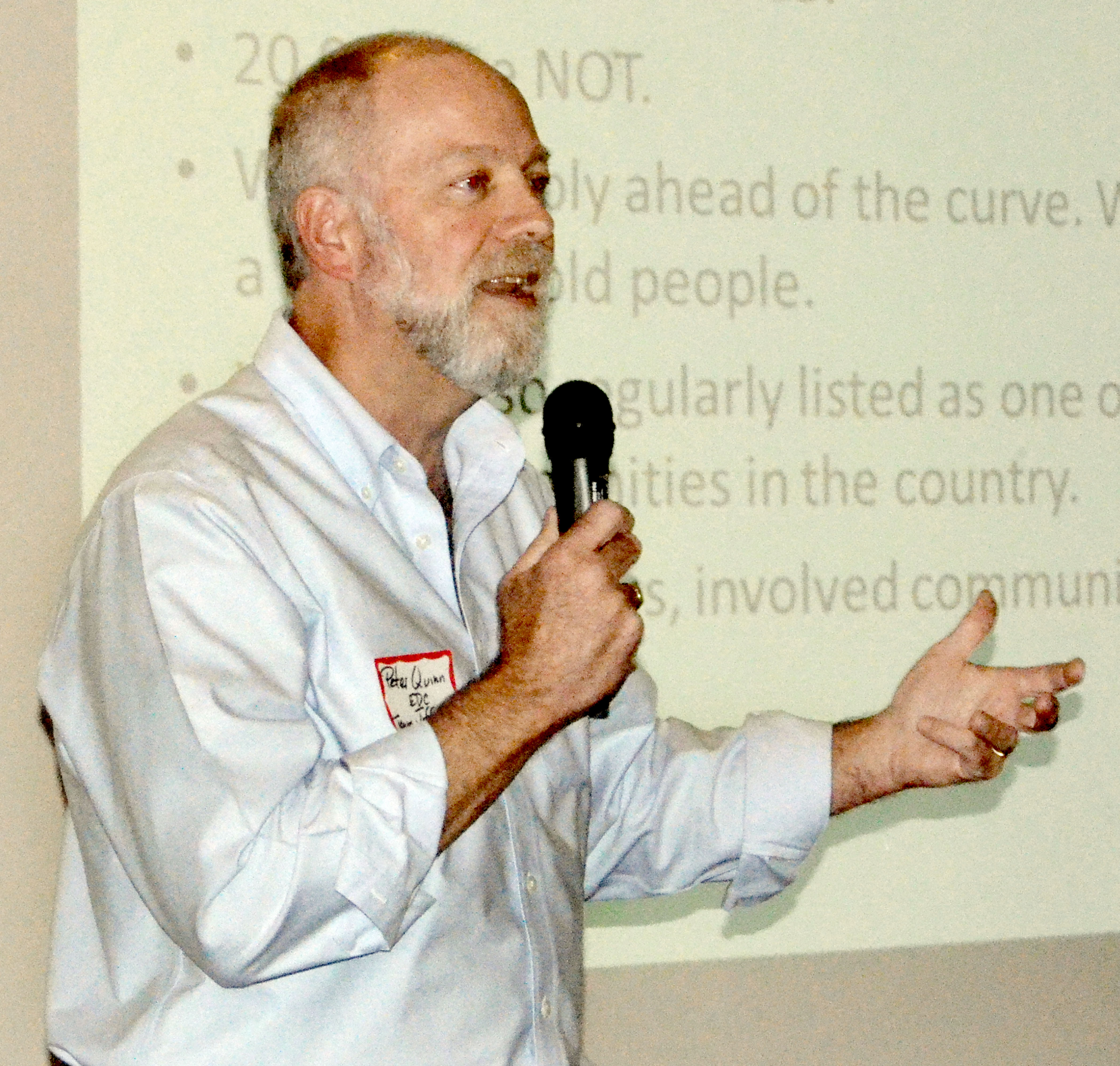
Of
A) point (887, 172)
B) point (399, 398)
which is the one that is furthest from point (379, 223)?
point (887, 172)

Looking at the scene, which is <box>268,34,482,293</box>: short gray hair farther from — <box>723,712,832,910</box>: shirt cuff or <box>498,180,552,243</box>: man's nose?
<box>723,712,832,910</box>: shirt cuff

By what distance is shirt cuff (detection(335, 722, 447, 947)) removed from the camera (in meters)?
1.56

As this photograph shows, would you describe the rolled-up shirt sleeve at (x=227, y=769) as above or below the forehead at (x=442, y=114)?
below

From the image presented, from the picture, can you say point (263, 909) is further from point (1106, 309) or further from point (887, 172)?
point (1106, 309)

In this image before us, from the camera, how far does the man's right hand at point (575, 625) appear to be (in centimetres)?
163

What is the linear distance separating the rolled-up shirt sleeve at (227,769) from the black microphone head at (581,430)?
342 millimetres

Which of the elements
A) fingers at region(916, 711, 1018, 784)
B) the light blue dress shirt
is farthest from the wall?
fingers at region(916, 711, 1018, 784)

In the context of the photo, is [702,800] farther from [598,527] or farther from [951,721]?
[598,527]

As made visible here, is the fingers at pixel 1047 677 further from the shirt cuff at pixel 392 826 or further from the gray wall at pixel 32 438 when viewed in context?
the gray wall at pixel 32 438

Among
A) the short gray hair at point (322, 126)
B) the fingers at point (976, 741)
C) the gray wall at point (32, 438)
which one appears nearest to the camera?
the fingers at point (976, 741)

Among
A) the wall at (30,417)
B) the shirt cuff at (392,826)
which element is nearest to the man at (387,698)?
the shirt cuff at (392,826)

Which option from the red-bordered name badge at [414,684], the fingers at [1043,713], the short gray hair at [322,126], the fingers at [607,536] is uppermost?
the short gray hair at [322,126]

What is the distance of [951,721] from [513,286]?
0.73 metres

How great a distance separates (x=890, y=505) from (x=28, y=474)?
4.58 ft
